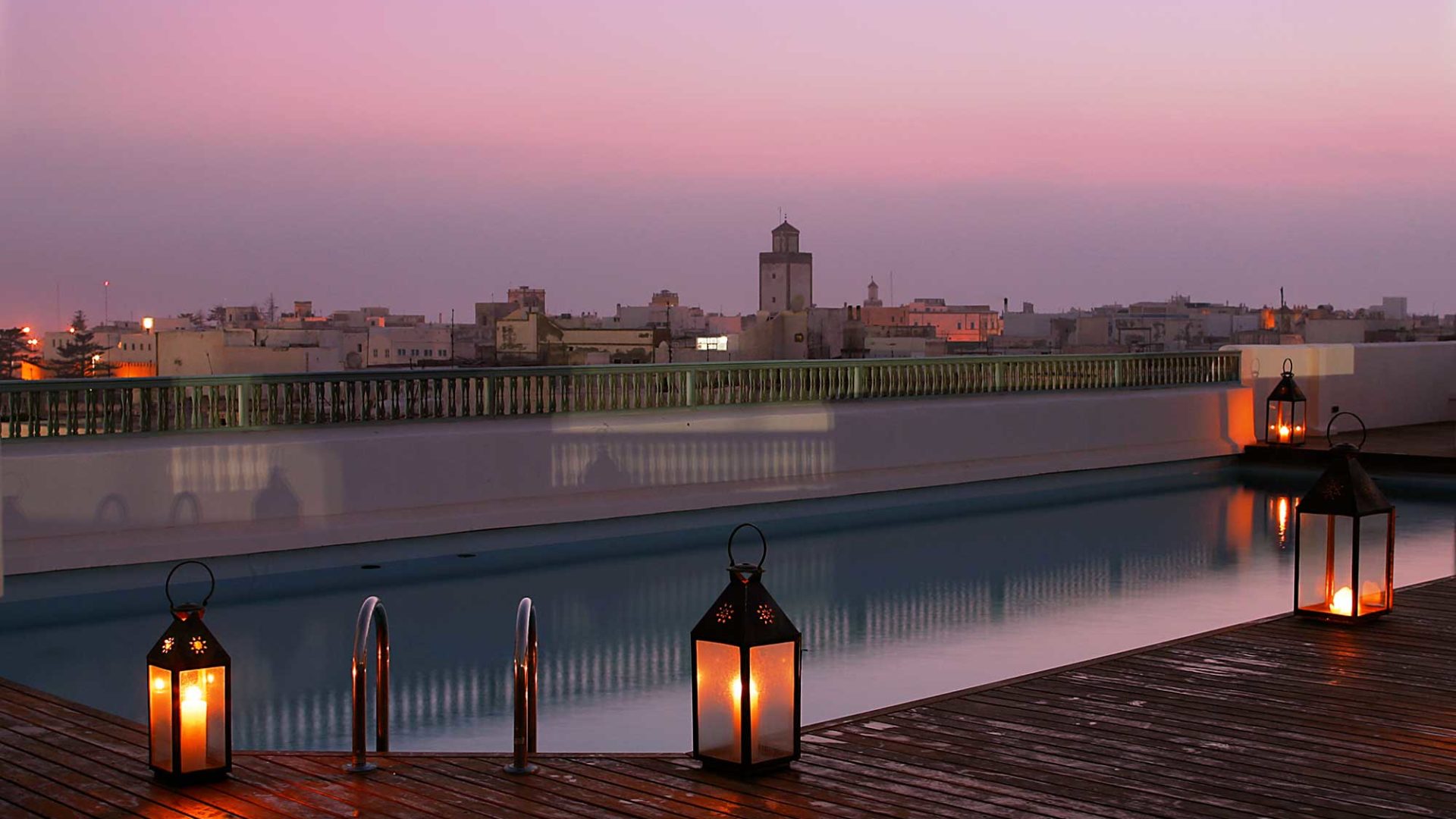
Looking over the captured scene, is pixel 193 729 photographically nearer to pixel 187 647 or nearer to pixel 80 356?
pixel 187 647

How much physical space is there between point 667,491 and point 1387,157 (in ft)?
48.2

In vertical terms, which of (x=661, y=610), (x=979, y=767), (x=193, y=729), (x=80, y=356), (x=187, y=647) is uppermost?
(x=80, y=356)

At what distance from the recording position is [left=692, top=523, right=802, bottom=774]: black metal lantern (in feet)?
13.2

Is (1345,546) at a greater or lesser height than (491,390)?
lesser

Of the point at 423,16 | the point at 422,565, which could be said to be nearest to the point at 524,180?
the point at 423,16

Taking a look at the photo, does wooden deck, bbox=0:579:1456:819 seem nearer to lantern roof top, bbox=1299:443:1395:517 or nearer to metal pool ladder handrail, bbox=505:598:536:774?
metal pool ladder handrail, bbox=505:598:536:774

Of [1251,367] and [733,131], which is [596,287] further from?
[1251,367]

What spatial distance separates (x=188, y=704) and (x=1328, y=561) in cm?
472

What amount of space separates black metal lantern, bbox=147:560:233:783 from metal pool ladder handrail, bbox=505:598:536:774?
800 millimetres

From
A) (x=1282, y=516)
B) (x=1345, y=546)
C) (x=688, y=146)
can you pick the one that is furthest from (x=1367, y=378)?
(x=1345, y=546)

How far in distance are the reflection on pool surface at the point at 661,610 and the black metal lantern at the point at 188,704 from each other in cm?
151

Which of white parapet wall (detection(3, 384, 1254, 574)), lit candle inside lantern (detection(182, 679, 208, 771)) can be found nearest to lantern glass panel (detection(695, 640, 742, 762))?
lit candle inside lantern (detection(182, 679, 208, 771))

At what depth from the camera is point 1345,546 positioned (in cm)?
635

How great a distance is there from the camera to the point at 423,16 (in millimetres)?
14656
